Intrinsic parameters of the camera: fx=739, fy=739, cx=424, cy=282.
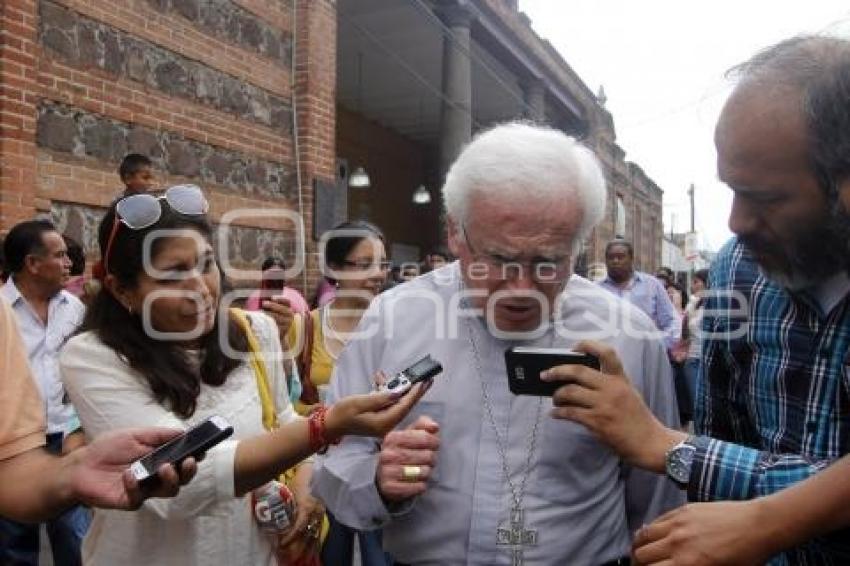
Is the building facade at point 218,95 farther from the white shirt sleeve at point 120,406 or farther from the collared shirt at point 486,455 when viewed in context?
the white shirt sleeve at point 120,406

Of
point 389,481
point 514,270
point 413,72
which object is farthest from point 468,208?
point 413,72

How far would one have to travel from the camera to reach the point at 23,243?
13.3 feet

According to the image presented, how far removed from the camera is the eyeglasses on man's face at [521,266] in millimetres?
1719

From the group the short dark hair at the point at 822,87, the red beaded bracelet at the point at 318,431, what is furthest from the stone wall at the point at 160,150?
the short dark hair at the point at 822,87

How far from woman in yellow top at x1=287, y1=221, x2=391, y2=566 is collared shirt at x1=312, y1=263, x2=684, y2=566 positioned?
1685 millimetres

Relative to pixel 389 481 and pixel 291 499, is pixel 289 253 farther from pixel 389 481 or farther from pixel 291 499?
pixel 389 481

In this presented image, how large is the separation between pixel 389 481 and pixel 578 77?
17964mm

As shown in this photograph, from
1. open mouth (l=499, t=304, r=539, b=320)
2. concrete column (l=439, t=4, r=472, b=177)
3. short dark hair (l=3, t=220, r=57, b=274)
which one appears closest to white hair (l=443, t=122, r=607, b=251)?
open mouth (l=499, t=304, r=539, b=320)

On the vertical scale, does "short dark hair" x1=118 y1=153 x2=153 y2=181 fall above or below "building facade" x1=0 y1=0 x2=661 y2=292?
below

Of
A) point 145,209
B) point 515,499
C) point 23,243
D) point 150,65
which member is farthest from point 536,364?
point 150,65

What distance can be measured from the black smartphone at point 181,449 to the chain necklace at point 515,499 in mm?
611

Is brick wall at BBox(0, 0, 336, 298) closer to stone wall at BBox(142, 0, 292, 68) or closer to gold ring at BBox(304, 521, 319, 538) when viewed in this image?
stone wall at BBox(142, 0, 292, 68)

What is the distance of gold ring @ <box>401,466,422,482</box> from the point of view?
154 centimetres

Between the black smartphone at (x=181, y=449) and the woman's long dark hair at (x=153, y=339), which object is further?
the woman's long dark hair at (x=153, y=339)
